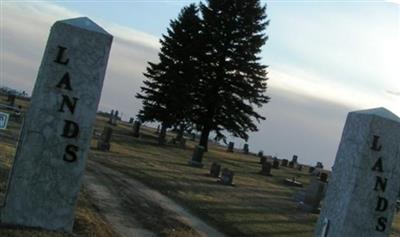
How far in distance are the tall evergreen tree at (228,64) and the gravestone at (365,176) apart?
36.8 metres

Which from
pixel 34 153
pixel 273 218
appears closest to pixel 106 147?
pixel 273 218

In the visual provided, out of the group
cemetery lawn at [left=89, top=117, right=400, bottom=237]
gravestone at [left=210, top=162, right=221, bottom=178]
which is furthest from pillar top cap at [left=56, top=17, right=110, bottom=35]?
gravestone at [left=210, top=162, right=221, bottom=178]

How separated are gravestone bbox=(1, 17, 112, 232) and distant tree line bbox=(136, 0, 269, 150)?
36406 mm

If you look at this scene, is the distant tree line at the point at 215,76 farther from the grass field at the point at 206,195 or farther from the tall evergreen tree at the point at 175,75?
the grass field at the point at 206,195

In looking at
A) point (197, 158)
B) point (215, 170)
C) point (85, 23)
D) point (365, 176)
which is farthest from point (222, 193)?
point (85, 23)

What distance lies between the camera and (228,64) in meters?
50.0

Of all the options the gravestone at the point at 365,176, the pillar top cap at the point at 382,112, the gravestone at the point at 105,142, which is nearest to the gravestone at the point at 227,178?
the gravestone at the point at 105,142

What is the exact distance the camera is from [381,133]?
1209 cm

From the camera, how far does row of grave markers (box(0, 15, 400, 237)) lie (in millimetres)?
11836

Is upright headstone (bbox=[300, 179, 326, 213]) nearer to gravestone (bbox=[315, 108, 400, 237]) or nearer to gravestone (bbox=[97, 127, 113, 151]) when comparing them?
gravestone (bbox=[97, 127, 113, 151])

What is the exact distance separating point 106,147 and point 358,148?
73.0 ft

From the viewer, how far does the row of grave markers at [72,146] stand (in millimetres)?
11836

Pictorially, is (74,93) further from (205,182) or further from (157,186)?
(205,182)

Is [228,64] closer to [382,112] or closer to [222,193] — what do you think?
[222,193]
